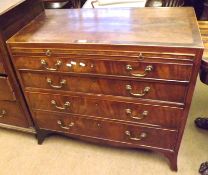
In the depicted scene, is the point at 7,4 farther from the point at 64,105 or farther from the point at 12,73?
the point at 64,105

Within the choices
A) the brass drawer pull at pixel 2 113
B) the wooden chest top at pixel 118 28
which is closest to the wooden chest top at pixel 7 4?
the wooden chest top at pixel 118 28

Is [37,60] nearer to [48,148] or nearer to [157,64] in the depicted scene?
[157,64]

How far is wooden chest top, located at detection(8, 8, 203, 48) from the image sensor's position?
98 centimetres

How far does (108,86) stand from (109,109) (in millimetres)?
159

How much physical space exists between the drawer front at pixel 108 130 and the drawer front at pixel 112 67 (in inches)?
13.6

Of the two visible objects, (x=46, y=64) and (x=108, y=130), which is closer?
(x=46, y=64)

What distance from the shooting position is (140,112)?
1173mm

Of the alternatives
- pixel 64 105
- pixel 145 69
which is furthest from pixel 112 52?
pixel 64 105

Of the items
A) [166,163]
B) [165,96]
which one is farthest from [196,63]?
[166,163]

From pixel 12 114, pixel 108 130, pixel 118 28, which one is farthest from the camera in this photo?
pixel 12 114

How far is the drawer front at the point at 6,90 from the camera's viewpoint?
1.33m

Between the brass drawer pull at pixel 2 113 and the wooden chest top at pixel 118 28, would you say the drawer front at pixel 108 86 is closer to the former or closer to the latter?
the wooden chest top at pixel 118 28

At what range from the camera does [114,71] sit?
1062 millimetres

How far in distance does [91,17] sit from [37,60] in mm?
397
